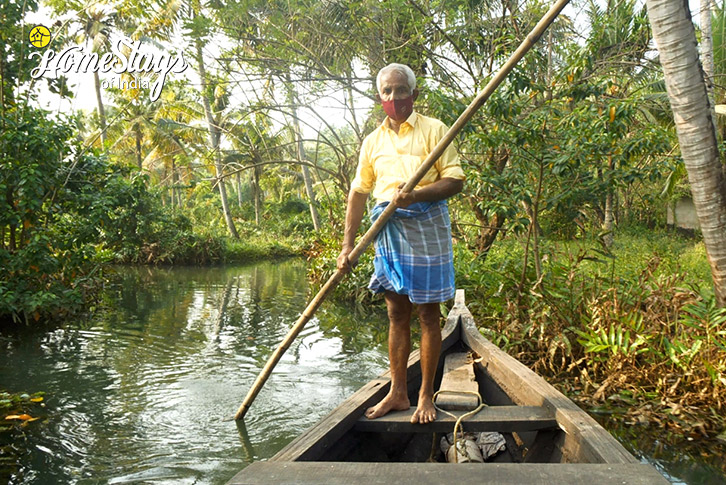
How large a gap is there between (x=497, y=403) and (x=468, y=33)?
6001 mm

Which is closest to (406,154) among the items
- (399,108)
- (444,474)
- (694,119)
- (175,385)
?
(399,108)

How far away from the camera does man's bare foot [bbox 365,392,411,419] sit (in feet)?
8.05

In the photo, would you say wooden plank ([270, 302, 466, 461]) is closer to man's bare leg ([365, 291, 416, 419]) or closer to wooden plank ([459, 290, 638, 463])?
man's bare leg ([365, 291, 416, 419])

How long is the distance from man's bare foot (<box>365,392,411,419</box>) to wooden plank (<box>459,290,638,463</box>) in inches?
24.1

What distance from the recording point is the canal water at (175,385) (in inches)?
128

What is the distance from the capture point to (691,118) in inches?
137

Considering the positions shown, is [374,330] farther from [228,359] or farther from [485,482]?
[485,482]

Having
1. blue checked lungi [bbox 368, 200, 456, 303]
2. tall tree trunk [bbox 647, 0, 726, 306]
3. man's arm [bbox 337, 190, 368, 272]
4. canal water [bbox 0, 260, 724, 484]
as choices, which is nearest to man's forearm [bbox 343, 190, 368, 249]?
man's arm [bbox 337, 190, 368, 272]

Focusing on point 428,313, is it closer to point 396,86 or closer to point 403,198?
point 403,198

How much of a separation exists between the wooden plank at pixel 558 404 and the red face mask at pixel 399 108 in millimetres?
1379

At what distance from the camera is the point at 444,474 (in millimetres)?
1684

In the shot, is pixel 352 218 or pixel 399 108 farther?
pixel 352 218

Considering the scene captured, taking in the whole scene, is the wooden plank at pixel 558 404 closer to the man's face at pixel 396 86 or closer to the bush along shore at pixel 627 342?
the bush along shore at pixel 627 342

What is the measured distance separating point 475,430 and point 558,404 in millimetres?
365
